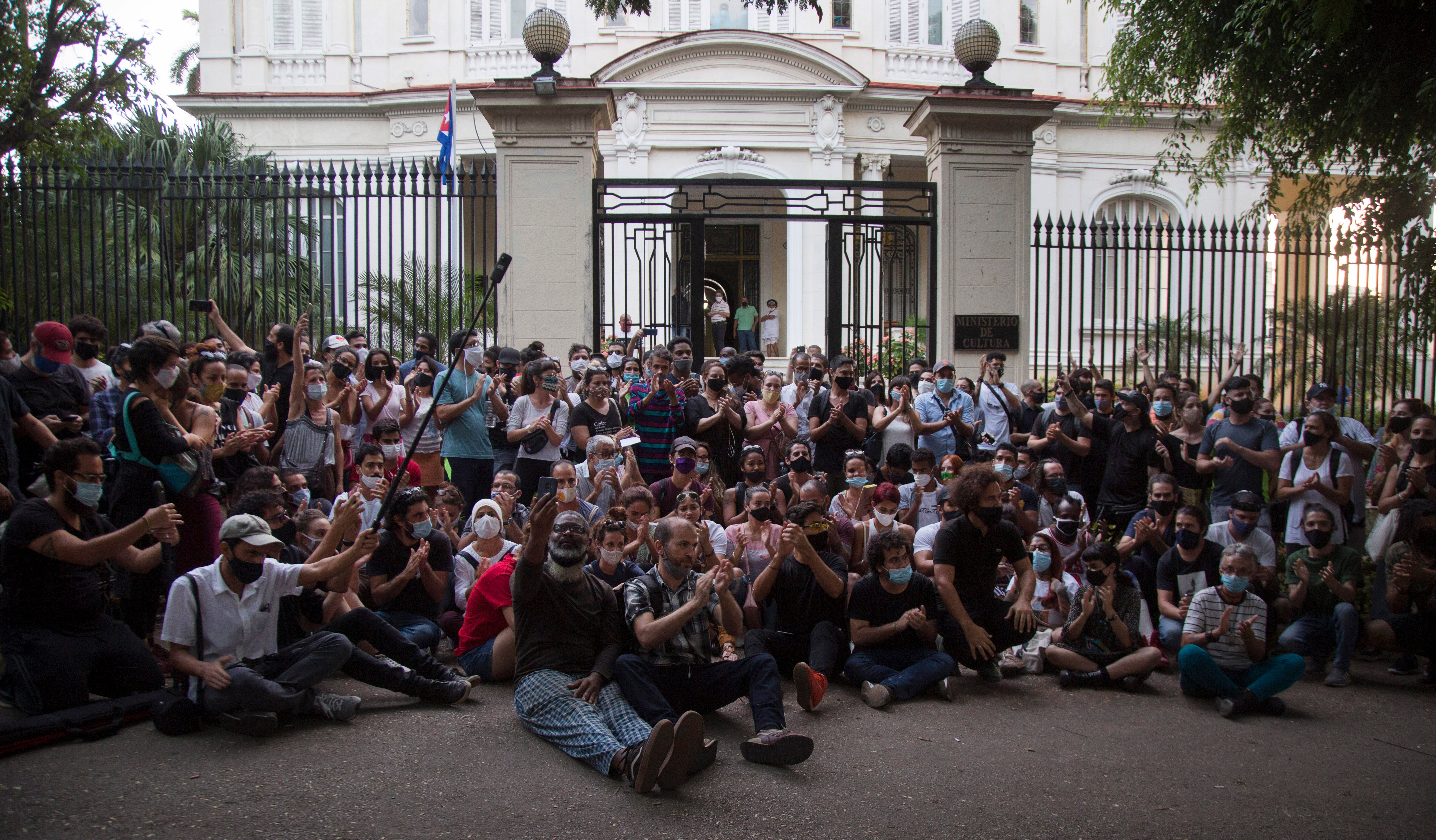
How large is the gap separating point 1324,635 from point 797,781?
454cm

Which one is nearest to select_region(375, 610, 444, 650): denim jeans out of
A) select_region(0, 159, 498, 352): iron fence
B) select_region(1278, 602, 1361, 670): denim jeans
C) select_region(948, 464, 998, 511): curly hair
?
select_region(0, 159, 498, 352): iron fence

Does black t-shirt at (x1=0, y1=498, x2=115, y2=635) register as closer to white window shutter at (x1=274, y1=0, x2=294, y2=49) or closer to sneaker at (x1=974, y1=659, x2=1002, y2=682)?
sneaker at (x1=974, y1=659, x2=1002, y2=682)

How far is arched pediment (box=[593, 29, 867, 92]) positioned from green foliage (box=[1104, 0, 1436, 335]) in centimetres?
1143

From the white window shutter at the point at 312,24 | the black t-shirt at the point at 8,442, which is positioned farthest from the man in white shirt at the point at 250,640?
the white window shutter at the point at 312,24

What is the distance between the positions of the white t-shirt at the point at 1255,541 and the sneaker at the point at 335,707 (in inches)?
240

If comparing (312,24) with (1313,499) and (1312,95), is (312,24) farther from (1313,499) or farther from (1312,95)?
(1313,499)

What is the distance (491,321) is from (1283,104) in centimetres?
946

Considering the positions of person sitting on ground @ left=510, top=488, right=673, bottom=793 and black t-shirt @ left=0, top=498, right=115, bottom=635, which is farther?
black t-shirt @ left=0, top=498, right=115, bottom=635

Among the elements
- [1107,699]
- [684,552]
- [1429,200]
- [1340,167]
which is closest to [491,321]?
[684,552]

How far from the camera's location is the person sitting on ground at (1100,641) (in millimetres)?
6992

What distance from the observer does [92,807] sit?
473cm

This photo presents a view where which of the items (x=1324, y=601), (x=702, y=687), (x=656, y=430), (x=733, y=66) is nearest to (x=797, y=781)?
(x=702, y=687)

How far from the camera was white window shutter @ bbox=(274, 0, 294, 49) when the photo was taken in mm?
25203

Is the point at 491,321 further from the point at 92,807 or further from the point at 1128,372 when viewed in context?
the point at 1128,372
